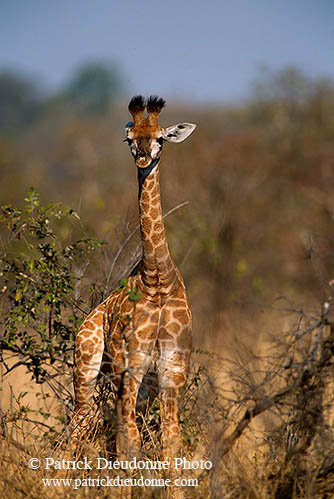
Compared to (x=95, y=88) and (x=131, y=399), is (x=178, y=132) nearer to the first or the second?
(x=131, y=399)

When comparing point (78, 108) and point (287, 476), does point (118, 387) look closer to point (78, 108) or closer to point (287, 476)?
point (287, 476)

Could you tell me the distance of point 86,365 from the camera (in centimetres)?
554

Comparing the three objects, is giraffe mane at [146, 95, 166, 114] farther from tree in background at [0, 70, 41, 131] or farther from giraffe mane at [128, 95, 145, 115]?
tree in background at [0, 70, 41, 131]

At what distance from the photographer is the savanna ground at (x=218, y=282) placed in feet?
13.9

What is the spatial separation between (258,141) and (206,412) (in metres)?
13.3

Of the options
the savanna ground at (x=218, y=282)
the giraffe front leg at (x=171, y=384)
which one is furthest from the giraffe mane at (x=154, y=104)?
the giraffe front leg at (x=171, y=384)

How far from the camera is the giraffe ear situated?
5.24 m

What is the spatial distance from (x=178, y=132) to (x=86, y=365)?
207cm

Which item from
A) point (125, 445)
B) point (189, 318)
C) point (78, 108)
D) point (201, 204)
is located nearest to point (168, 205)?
point (201, 204)

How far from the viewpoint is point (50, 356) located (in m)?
5.90

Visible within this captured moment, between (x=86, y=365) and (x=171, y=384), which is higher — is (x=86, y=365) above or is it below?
above

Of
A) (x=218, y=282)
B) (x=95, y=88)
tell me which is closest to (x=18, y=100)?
(x=95, y=88)

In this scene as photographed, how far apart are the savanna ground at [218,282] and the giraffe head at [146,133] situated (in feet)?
2.95

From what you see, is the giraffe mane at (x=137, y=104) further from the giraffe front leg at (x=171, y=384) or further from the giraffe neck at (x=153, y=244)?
the giraffe front leg at (x=171, y=384)
